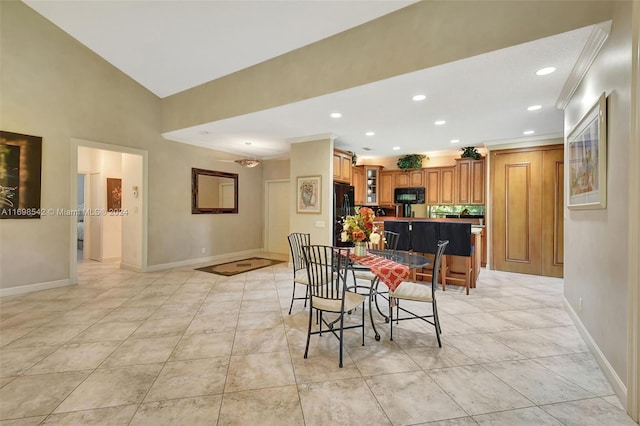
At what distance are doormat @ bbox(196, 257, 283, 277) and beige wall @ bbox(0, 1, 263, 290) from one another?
921 millimetres

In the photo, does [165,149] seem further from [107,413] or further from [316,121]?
[107,413]

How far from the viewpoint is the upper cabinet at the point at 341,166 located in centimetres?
581

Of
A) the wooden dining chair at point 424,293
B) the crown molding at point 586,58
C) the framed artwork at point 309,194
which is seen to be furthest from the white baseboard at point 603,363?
the framed artwork at point 309,194

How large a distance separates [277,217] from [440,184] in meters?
4.36

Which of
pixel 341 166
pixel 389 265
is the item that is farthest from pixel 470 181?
pixel 389 265

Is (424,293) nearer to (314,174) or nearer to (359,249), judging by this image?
(359,249)

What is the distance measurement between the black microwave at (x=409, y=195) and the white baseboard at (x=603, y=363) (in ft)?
14.3

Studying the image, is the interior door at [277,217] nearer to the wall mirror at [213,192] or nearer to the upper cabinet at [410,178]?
the wall mirror at [213,192]

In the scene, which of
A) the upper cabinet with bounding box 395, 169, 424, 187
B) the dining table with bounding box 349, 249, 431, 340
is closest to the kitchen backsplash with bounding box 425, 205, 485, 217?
the upper cabinet with bounding box 395, 169, 424, 187

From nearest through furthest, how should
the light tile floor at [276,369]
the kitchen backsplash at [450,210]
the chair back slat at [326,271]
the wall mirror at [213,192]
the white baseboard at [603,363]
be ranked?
the light tile floor at [276,369], the white baseboard at [603,363], the chair back slat at [326,271], the wall mirror at [213,192], the kitchen backsplash at [450,210]

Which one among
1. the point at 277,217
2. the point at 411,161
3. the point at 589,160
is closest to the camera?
the point at 589,160

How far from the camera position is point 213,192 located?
689cm

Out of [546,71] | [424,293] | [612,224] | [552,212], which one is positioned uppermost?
[546,71]

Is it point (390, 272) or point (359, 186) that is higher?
point (359, 186)
